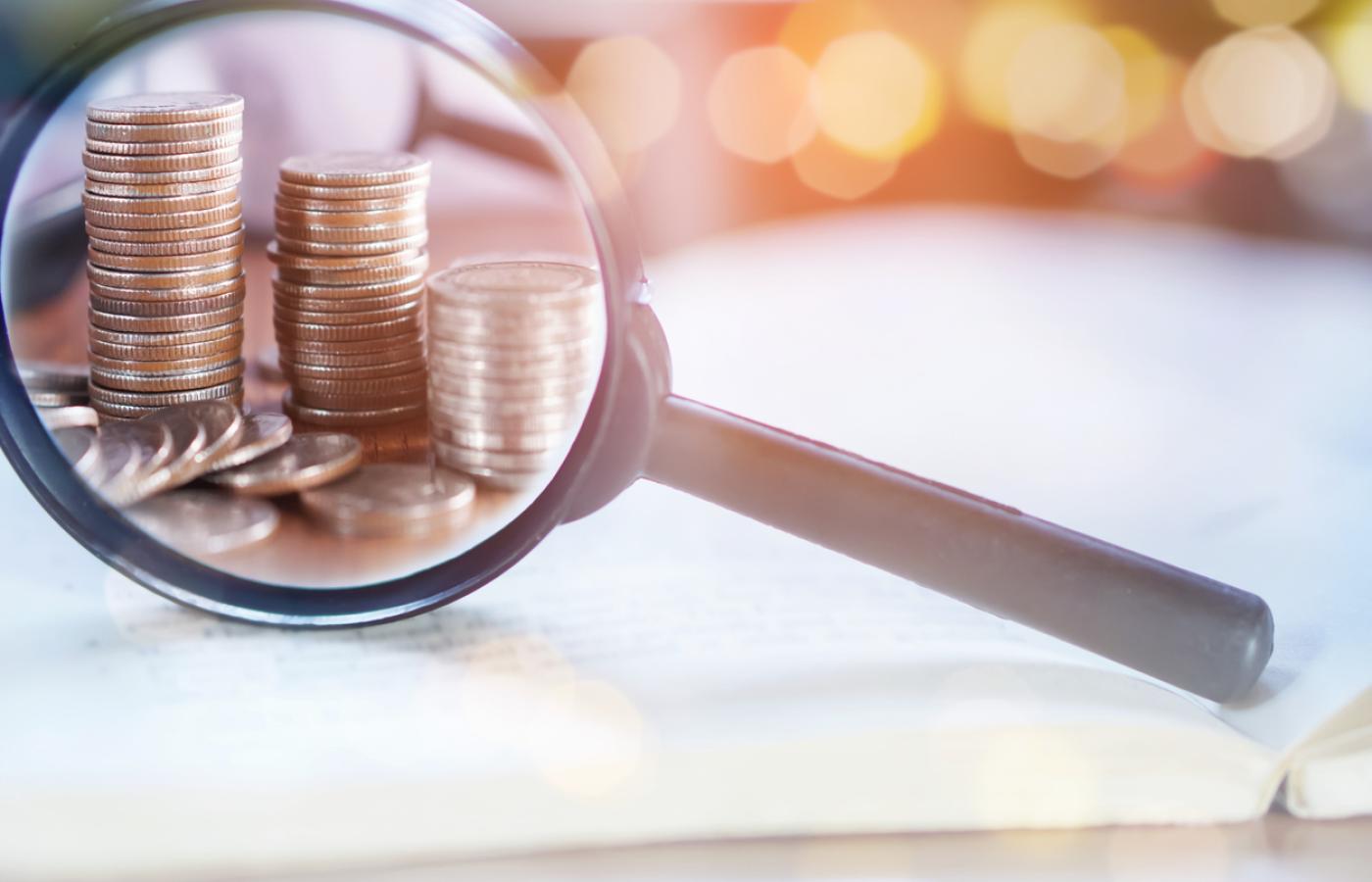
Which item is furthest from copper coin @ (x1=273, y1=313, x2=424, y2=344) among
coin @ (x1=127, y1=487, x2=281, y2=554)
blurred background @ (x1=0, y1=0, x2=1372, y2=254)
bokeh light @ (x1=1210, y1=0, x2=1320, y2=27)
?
bokeh light @ (x1=1210, y1=0, x2=1320, y2=27)

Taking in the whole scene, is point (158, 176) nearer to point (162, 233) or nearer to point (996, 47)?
point (162, 233)

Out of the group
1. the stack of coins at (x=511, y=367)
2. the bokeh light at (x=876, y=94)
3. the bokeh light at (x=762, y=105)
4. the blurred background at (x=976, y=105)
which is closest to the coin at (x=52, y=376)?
the stack of coins at (x=511, y=367)

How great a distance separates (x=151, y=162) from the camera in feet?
3.40

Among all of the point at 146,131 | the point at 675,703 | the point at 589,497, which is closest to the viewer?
the point at 675,703

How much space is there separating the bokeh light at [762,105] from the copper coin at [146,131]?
1275 millimetres

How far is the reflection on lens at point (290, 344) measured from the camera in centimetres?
94

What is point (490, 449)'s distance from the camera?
0.98m

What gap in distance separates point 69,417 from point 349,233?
271 mm

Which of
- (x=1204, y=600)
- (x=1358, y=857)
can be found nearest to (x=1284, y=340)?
(x=1204, y=600)

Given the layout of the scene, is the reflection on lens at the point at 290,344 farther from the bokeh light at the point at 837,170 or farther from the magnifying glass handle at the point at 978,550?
the bokeh light at the point at 837,170

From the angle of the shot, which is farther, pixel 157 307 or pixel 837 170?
pixel 837 170

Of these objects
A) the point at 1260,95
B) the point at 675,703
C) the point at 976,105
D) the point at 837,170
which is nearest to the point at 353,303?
the point at 675,703

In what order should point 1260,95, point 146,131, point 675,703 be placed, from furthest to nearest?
point 1260,95
point 146,131
point 675,703

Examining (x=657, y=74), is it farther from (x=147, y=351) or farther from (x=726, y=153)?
(x=147, y=351)
